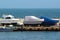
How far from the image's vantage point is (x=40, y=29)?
56.7 meters

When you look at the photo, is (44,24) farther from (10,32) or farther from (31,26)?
(10,32)

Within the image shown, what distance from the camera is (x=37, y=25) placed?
2377 inches

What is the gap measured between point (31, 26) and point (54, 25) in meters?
4.32
